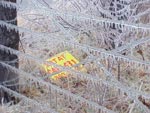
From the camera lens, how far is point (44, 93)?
289 centimetres

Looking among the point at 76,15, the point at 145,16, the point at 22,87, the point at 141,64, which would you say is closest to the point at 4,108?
the point at 22,87

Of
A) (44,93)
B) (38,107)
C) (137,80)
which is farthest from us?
(137,80)

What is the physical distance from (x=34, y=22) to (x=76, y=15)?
1971 mm

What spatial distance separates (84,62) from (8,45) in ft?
2.30

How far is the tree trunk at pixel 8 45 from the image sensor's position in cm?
251

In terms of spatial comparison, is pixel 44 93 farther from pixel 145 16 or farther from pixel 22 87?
pixel 145 16

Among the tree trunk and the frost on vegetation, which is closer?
the frost on vegetation

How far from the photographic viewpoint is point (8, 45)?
8.47 ft

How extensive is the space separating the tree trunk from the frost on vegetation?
30 mm

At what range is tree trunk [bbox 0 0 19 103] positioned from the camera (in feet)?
8.22

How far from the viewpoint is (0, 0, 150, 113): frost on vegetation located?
2.11 m

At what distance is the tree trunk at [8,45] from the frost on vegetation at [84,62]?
0.03m

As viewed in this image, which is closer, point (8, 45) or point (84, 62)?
point (84, 62)

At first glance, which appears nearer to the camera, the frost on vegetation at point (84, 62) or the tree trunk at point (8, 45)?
the frost on vegetation at point (84, 62)
